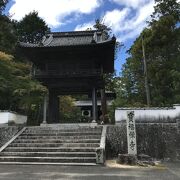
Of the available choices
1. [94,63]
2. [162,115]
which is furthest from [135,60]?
[162,115]

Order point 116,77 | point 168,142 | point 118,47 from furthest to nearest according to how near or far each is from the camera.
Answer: point 118,47 < point 116,77 < point 168,142

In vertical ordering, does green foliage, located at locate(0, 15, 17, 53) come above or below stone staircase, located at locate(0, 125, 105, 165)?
above

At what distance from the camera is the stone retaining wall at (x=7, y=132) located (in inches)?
728

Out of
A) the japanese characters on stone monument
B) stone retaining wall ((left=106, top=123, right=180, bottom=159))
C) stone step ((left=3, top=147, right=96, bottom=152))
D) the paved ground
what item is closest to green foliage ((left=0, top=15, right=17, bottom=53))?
stone step ((left=3, top=147, right=96, bottom=152))

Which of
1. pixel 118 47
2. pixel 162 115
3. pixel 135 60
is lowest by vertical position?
pixel 162 115

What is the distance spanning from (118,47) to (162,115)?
71.5ft

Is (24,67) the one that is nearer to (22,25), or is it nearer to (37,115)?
(37,115)

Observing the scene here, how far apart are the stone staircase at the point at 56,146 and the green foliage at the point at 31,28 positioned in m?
29.5

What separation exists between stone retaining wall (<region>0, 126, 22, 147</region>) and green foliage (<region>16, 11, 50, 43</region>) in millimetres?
28547

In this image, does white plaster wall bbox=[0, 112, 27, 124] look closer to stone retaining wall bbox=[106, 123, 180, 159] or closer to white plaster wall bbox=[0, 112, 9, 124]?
white plaster wall bbox=[0, 112, 9, 124]

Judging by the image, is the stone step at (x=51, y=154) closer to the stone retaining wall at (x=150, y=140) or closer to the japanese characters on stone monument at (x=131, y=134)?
the japanese characters on stone monument at (x=131, y=134)

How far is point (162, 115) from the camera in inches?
712

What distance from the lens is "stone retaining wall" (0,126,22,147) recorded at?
18.5 metres

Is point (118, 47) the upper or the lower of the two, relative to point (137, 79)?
upper
